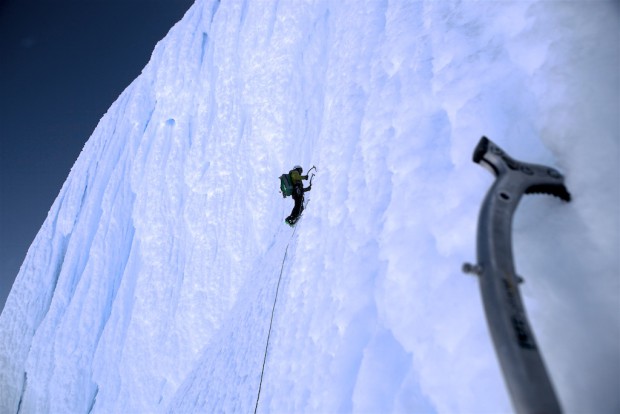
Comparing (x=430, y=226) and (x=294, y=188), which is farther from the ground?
(x=294, y=188)

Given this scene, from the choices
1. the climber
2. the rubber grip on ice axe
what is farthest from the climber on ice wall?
the rubber grip on ice axe

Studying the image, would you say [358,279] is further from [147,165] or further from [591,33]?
[147,165]

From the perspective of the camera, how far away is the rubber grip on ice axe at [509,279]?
0.56 meters

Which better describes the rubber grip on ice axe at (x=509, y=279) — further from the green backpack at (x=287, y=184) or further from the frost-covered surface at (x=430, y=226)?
the green backpack at (x=287, y=184)

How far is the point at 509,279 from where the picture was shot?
683 millimetres

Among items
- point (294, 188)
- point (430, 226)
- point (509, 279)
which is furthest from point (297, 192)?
point (509, 279)

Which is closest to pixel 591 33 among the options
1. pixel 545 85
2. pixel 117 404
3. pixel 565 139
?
pixel 545 85

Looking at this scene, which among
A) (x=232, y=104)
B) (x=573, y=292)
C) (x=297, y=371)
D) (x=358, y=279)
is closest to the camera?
(x=573, y=292)

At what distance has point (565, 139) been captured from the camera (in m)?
1.07

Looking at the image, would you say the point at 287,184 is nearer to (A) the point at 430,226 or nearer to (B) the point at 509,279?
(A) the point at 430,226

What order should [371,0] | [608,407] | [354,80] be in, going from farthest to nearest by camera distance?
1. [371,0]
2. [354,80]
3. [608,407]

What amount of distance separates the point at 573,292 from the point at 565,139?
0.44 m

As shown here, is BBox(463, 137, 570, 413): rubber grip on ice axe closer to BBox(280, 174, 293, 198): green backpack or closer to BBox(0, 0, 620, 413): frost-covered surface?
BBox(0, 0, 620, 413): frost-covered surface

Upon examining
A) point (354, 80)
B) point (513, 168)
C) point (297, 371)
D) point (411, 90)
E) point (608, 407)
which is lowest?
point (608, 407)
